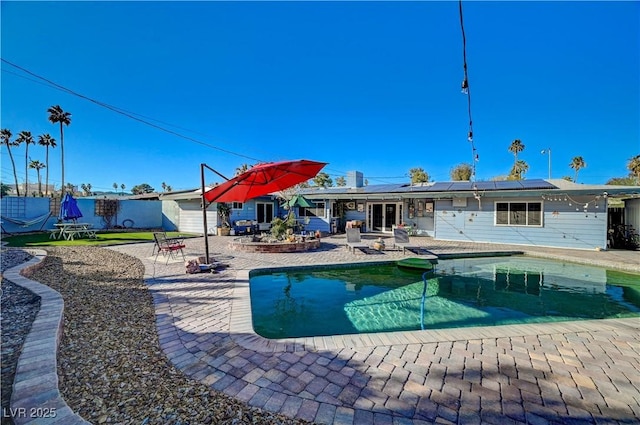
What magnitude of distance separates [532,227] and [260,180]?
12906 millimetres

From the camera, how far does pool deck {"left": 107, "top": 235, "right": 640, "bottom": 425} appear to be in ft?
7.04

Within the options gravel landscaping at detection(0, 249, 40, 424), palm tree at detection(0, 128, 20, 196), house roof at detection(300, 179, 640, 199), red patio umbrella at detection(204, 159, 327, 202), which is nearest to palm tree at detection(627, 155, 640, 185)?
house roof at detection(300, 179, 640, 199)

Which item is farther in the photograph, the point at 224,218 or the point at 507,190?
the point at 224,218

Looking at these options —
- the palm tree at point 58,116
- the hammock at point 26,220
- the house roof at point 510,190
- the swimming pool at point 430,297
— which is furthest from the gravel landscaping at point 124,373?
the palm tree at point 58,116

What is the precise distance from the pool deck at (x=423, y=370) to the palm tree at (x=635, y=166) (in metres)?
31.4

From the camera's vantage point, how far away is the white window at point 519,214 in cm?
1265

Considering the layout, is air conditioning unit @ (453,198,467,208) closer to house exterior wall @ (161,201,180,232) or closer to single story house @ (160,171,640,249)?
single story house @ (160,171,640,249)

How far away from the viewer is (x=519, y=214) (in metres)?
13.0

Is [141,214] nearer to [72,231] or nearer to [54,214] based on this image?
[54,214]

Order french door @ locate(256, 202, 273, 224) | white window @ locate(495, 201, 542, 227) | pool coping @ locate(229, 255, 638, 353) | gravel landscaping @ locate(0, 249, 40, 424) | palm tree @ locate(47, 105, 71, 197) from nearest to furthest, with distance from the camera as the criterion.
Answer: gravel landscaping @ locate(0, 249, 40, 424) → pool coping @ locate(229, 255, 638, 353) → white window @ locate(495, 201, 542, 227) → french door @ locate(256, 202, 273, 224) → palm tree @ locate(47, 105, 71, 197)

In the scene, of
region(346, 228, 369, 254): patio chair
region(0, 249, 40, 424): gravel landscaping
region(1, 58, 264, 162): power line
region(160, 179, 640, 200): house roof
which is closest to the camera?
region(0, 249, 40, 424): gravel landscaping

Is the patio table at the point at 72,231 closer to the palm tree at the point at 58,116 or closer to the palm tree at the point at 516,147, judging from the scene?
the palm tree at the point at 58,116

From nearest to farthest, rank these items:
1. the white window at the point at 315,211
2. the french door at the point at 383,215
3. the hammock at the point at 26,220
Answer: the hammock at the point at 26,220, the french door at the point at 383,215, the white window at the point at 315,211

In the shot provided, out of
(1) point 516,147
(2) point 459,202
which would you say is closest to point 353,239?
(2) point 459,202
